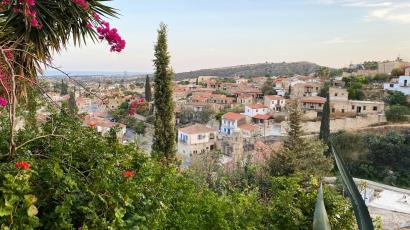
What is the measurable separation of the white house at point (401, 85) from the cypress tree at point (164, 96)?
115ft

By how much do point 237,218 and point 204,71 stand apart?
10271cm

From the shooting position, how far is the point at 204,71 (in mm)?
104812

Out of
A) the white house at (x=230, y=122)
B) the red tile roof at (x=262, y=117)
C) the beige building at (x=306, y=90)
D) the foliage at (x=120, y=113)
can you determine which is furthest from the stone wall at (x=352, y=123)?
the foliage at (x=120, y=113)

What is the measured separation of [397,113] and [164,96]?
89.6 feet

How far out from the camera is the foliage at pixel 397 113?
30.8 m

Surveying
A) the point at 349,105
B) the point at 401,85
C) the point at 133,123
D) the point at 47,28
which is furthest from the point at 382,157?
the point at 47,28

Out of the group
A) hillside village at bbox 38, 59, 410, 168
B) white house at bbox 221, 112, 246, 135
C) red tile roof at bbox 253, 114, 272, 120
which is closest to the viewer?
hillside village at bbox 38, 59, 410, 168

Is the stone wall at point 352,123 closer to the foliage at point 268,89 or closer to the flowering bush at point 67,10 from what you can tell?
the foliage at point 268,89

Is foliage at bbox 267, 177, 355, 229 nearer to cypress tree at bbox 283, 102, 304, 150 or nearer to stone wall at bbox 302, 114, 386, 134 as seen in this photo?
cypress tree at bbox 283, 102, 304, 150

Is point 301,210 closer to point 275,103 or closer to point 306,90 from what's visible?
point 275,103

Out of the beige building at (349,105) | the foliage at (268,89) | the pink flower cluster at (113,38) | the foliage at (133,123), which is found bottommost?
the beige building at (349,105)

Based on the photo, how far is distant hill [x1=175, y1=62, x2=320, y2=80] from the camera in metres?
89.5

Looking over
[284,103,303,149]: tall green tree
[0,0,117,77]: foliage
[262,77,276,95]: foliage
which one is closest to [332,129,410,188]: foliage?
[284,103,303,149]: tall green tree

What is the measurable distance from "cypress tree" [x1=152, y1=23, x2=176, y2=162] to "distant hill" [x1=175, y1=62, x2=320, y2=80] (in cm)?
7805
